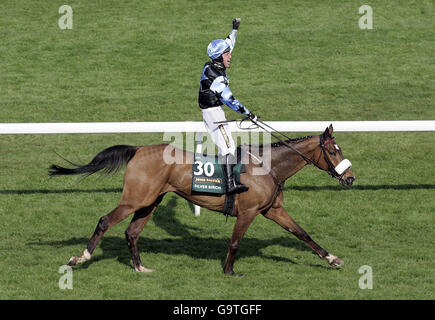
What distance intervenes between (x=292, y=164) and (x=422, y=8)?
10.9 metres

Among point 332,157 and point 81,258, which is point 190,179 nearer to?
point 81,258

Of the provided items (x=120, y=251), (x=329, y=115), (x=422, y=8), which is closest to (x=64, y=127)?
(x=120, y=251)

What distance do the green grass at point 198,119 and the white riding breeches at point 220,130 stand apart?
1344 millimetres

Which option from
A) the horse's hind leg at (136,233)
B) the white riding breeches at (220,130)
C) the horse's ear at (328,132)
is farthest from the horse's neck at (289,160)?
the horse's hind leg at (136,233)

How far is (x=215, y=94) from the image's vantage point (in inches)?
310

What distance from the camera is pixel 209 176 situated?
313 inches

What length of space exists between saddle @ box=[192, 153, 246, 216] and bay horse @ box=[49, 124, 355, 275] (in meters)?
0.07

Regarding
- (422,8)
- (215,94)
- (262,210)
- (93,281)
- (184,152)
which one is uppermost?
(422,8)

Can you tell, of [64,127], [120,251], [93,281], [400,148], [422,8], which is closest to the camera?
[93,281]

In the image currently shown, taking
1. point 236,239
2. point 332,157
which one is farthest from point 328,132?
point 236,239

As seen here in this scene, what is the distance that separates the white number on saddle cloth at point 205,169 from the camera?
7934 millimetres

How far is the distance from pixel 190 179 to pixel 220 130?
2.03ft

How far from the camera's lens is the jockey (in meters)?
7.78

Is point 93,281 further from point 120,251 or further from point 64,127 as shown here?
point 64,127
